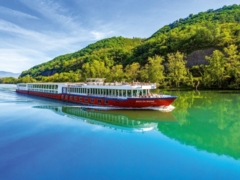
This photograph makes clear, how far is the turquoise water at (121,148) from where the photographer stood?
31.7 ft

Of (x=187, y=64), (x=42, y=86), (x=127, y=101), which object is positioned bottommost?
(x=127, y=101)

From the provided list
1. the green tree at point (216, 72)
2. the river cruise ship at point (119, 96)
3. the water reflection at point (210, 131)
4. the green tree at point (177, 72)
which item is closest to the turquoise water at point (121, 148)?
the water reflection at point (210, 131)

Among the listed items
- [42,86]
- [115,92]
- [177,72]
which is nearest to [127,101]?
[115,92]

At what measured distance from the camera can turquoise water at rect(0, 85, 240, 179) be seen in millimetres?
9672

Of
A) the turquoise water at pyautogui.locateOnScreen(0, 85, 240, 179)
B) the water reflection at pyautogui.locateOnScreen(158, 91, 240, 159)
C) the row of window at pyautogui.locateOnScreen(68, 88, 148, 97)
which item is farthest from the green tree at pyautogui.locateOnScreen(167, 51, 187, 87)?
the turquoise water at pyautogui.locateOnScreen(0, 85, 240, 179)

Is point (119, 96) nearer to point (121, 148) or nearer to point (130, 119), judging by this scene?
point (130, 119)

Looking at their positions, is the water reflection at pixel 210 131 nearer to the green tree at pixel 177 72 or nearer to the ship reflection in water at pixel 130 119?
the ship reflection in water at pixel 130 119

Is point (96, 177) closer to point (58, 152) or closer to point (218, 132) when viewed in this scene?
point (58, 152)

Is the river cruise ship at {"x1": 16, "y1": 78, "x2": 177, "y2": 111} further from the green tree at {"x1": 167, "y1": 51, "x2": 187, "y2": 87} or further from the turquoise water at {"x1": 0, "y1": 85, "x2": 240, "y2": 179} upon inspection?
the green tree at {"x1": 167, "y1": 51, "x2": 187, "y2": 87}

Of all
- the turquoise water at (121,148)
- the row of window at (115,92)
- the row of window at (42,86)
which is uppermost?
the row of window at (42,86)

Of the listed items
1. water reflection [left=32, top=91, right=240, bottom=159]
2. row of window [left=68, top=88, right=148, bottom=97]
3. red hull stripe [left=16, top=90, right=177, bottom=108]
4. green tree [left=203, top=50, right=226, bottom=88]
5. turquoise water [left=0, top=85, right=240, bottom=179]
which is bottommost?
turquoise water [left=0, top=85, right=240, bottom=179]

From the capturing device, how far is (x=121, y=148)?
12742 millimetres

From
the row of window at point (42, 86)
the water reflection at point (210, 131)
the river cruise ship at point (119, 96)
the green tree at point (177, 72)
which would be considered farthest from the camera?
the green tree at point (177, 72)

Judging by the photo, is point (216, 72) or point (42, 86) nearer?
point (42, 86)
